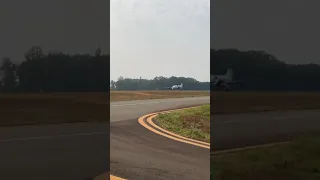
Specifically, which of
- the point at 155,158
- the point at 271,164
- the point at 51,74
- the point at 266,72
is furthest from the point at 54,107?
the point at 271,164

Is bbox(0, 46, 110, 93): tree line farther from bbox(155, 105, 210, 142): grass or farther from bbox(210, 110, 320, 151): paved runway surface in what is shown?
bbox(155, 105, 210, 142): grass

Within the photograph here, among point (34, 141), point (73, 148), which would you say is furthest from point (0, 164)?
point (34, 141)

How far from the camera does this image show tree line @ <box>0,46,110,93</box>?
3.38 m

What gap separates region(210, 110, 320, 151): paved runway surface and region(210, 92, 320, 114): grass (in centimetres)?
14

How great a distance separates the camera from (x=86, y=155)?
12.2ft

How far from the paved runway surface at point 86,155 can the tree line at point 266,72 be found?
1003 millimetres

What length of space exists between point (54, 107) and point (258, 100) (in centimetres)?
280

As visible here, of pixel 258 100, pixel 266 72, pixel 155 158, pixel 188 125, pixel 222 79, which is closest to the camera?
pixel 222 79

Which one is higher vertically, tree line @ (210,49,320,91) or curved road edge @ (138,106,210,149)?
tree line @ (210,49,320,91)

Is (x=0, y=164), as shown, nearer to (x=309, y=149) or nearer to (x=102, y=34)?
(x=102, y=34)

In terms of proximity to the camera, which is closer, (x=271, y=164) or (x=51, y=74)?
(x=271, y=164)

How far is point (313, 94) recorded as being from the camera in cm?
354

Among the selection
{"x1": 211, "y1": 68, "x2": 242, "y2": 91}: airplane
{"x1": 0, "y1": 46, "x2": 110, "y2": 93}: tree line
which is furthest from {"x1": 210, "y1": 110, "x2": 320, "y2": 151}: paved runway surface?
{"x1": 0, "y1": 46, "x2": 110, "y2": 93}: tree line

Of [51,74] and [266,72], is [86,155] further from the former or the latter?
[266,72]
